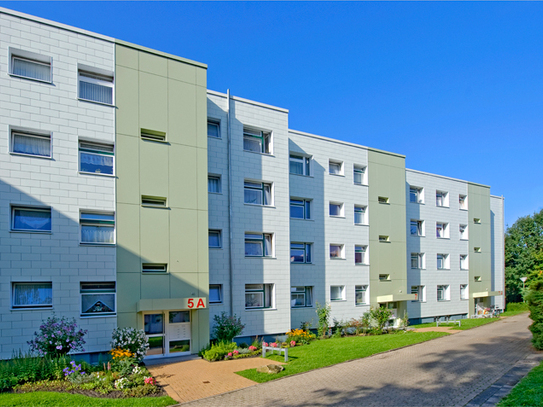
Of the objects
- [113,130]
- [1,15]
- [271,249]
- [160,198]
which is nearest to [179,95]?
[113,130]

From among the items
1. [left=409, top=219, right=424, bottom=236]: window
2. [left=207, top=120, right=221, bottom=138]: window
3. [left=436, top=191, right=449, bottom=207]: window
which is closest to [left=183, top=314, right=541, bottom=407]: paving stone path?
[left=207, top=120, right=221, bottom=138]: window

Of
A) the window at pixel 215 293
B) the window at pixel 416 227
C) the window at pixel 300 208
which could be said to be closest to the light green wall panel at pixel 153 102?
the window at pixel 215 293

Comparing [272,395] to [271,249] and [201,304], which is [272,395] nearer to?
[201,304]

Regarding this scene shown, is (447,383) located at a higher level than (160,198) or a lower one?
lower

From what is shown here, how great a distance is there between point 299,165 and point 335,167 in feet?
9.11

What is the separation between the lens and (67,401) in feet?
33.2

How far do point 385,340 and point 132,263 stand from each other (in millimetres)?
11317

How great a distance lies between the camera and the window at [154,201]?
16016mm

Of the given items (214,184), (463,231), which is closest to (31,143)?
(214,184)

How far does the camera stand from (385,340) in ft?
61.0

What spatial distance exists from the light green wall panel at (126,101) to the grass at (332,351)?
9.63m

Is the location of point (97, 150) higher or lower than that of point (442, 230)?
higher

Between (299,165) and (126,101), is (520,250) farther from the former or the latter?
(126,101)

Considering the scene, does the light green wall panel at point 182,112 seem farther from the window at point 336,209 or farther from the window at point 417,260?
the window at point 417,260
